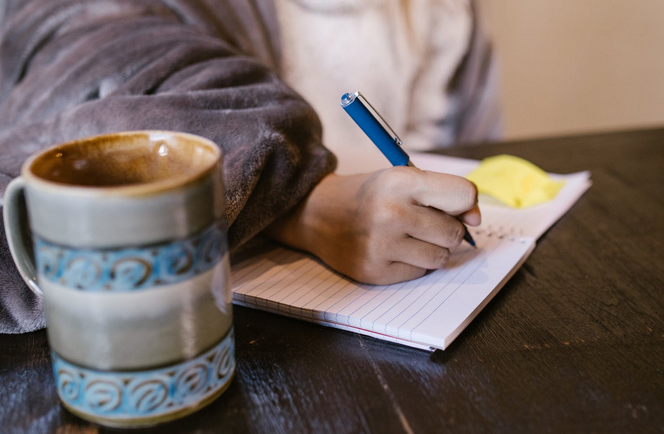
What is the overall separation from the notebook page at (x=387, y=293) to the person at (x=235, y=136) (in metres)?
0.02

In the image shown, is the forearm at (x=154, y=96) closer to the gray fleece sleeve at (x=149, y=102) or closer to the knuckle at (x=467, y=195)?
the gray fleece sleeve at (x=149, y=102)

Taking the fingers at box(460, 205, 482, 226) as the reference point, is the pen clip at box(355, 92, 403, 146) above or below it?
above

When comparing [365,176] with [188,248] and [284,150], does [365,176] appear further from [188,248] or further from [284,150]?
[188,248]

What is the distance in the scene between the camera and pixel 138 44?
0.66 meters

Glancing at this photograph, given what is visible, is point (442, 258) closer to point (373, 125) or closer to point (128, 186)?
point (373, 125)

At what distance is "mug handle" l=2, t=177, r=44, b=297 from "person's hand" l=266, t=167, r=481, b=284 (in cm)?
23

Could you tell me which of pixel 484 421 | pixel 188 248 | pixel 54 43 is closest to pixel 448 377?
pixel 484 421

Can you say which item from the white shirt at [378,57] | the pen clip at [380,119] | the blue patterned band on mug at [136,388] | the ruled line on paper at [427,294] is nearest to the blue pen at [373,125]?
the pen clip at [380,119]

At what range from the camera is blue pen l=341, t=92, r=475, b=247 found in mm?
469

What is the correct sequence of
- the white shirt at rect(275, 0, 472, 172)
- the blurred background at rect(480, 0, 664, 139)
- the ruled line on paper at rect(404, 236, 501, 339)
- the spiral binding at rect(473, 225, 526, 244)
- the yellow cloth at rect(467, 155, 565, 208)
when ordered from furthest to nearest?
the blurred background at rect(480, 0, 664, 139) < the white shirt at rect(275, 0, 472, 172) < the yellow cloth at rect(467, 155, 565, 208) < the spiral binding at rect(473, 225, 526, 244) < the ruled line on paper at rect(404, 236, 501, 339)

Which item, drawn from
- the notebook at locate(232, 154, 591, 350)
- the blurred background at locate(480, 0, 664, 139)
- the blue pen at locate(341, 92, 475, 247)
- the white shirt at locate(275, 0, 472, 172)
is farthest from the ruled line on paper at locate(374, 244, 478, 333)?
the blurred background at locate(480, 0, 664, 139)

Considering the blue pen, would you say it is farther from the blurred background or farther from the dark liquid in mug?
the blurred background

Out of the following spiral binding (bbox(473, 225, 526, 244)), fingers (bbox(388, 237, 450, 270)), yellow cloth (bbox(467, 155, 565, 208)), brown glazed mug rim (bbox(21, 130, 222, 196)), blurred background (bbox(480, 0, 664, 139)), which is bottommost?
blurred background (bbox(480, 0, 664, 139))

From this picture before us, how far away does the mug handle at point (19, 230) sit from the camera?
360 mm
